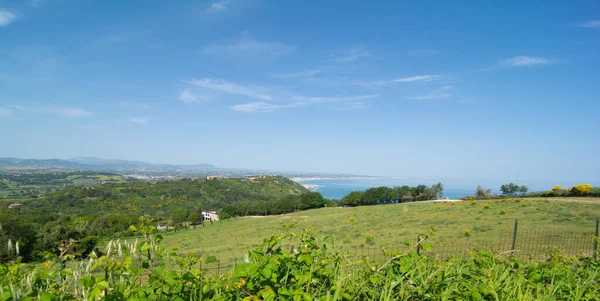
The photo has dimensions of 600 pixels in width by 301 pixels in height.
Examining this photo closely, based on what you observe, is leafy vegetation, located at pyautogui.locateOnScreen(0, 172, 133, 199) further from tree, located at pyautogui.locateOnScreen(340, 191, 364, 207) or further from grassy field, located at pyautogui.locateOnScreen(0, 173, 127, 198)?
tree, located at pyautogui.locateOnScreen(340, 191, 364, 207)

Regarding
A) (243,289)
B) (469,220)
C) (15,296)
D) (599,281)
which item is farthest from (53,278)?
(469,220)

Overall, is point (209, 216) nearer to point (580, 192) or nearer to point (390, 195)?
point (390, 195)

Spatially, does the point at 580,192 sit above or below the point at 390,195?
above

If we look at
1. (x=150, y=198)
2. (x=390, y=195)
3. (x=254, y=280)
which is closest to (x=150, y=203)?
(x=150, y=198)

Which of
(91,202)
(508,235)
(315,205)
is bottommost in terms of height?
(91,202)

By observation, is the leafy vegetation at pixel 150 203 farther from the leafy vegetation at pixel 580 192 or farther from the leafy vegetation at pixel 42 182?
the leafy vegetation at pixel 580 192

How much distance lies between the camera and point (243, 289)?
6.03ft

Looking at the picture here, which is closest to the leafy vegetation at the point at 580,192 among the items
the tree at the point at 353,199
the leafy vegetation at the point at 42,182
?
the tree at the point at 353,199

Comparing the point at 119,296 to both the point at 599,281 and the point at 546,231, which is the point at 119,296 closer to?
the point at 599,281

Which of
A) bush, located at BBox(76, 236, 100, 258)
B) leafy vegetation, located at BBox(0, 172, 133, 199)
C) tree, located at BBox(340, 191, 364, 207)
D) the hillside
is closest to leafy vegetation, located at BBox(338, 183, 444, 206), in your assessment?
Result: tree, located at BBox(340, 191, 364, 207)

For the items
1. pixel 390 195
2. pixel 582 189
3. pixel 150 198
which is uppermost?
pixel 582 189

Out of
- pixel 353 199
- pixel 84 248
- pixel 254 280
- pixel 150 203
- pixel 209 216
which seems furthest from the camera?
pixel 150 203

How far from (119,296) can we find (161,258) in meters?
0.32

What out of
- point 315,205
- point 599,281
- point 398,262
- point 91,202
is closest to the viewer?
point 398,262
